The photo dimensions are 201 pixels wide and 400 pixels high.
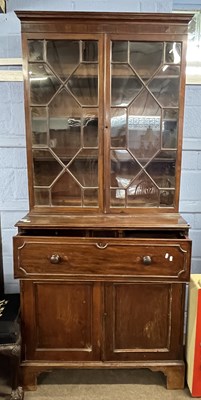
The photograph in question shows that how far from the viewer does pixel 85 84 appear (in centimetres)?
159

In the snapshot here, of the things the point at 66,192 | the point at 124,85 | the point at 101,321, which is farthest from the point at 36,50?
the point at 101,321

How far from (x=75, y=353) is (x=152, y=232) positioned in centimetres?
76

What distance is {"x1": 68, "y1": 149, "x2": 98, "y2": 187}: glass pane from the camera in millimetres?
1638

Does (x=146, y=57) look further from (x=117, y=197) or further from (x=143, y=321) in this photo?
(x=143, y=321)

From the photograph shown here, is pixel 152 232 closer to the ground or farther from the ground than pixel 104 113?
closer to the ground

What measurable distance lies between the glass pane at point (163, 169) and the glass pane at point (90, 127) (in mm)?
337

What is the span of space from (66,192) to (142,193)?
1.41 feet

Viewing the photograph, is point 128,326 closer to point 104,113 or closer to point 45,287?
point 45,287

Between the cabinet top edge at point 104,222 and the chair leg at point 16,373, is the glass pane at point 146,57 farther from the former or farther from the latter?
the chair leg at point 16,373

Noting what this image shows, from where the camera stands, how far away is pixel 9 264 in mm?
2023

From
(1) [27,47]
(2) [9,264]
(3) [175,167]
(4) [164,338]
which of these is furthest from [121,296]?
(1) [27,47]

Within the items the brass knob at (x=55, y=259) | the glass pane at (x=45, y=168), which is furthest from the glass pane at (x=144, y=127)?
the brass knob at (x=55, y=259)

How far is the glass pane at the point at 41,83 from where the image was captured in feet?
5.14

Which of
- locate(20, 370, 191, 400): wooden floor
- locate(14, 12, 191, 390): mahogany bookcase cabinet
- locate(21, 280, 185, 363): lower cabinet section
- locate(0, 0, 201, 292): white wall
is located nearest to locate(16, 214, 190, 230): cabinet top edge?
locate(14, 12, 191, 390): mahogany bookcase cabinet
